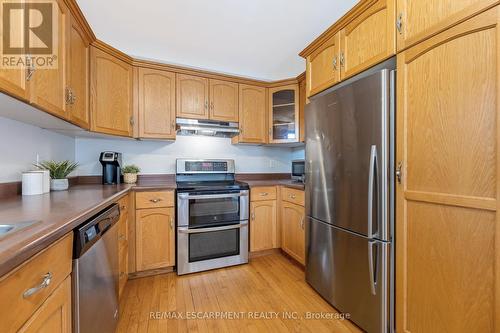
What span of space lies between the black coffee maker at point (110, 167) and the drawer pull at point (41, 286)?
1.75 metres

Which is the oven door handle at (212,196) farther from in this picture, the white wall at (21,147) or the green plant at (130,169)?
the white wall at (21,147)

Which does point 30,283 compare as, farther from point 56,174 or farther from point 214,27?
point 214,27

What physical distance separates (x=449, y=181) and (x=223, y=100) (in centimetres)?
223

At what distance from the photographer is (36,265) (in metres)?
0.63

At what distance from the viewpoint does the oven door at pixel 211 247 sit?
7.11 ft

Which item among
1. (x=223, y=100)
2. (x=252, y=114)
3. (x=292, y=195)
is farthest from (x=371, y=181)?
(x=223, y=100)

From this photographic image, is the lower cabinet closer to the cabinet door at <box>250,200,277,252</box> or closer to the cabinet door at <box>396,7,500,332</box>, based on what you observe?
the cabinet door at <box>250,200,277,252</box>

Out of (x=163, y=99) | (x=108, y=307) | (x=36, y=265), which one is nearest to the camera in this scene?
(x=36, y=265)

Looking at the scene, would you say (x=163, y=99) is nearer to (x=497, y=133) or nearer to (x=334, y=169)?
(x=334, y=169)

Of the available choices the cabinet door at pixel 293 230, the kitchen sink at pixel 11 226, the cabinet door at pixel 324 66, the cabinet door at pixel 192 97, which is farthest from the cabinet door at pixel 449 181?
the cabinet door at pixel 192 97

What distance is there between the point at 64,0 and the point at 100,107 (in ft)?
2.65

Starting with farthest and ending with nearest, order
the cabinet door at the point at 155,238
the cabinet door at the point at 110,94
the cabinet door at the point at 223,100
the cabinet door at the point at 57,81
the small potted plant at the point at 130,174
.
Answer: the cabinet door at the point at 223,100 → the small potted plant at the point at 130,174 → the cabinet door at the point at 155,238 → the cabinet door at the point at 110,94 → the cabinet door at the point at 57,81

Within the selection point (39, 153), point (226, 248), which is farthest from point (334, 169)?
point (39, 153)

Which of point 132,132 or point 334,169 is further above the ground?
point 132,132
